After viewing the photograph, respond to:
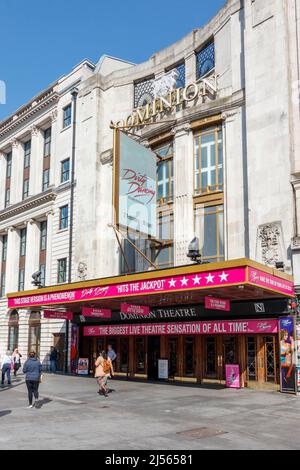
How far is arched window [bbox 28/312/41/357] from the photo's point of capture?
1460 inches

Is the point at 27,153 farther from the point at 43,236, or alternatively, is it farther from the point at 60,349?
the point at 60,349

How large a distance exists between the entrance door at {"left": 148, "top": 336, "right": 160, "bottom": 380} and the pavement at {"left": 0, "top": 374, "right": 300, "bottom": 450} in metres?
4.38

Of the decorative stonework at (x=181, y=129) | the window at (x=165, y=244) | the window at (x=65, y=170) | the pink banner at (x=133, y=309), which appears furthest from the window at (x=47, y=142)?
the pink banner at (x=133, y=309)

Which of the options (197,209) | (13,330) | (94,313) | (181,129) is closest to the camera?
(94,313)

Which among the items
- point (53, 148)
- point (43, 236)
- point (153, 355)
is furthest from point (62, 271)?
point (153, 355)

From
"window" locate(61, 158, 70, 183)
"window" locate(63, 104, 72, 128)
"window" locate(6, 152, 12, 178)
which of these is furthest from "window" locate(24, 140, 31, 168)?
"window" locate(61, 158, 70, 183)

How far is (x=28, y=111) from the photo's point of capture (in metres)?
42.7

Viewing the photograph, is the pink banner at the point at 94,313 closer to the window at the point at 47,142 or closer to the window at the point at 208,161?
the window at the point at 208,161

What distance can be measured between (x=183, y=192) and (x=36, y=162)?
18.9 meters

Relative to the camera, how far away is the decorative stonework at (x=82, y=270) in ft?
105

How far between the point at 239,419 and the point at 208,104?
56.5 ft

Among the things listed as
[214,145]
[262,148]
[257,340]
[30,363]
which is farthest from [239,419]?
[214,145]

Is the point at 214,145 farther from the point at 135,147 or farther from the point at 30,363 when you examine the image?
the point at 30,363

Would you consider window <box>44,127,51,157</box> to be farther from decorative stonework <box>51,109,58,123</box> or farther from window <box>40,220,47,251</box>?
window <box>40,220,47,251</box>
